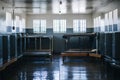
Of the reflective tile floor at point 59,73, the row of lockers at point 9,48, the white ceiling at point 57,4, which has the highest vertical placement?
the white ceiling at point 57,4

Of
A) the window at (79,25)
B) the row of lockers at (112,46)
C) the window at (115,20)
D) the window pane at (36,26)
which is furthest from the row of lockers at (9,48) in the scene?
the window at (79,25)

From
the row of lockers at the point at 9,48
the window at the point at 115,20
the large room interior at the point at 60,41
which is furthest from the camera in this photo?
the window at the point at 115,20

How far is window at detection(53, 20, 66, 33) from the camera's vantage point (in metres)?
16.2

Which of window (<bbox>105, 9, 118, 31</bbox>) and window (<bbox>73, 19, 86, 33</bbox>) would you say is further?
Result: window (<bbox>73, 19, 86, 33</bbox>)

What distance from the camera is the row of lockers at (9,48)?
8039mm

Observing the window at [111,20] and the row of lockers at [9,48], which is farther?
the window at [111,20]

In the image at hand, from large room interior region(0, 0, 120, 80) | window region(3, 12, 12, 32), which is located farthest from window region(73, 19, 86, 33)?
window region(3, 12, 12, 32)

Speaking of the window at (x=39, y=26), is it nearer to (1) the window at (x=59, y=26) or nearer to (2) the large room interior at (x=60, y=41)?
(2) the large room interior at (x=60, y=41)

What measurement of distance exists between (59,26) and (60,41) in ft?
3.49

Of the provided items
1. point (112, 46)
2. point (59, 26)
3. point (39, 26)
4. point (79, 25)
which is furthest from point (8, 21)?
point (79, 25)

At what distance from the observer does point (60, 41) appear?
1594cm

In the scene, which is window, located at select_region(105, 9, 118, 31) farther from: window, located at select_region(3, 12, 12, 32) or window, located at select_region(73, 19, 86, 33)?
window, located at select_region(73, 19, 86, 33)

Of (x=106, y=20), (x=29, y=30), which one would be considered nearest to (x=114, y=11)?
(x=106, y=20)

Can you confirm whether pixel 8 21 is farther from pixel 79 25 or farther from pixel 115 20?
pixel 79 25
